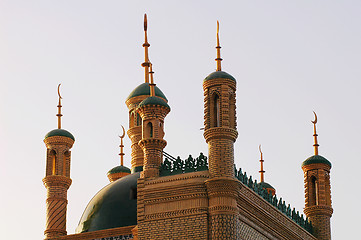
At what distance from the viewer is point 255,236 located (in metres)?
25.5

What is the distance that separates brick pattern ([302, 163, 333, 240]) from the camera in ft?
99.7

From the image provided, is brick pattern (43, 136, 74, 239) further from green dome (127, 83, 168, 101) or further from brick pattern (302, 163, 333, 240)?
brick pattern (302, 163, 333, 240)

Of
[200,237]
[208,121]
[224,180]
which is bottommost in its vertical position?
[200,237]

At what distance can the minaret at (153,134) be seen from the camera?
986 inches

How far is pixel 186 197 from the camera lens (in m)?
24.0

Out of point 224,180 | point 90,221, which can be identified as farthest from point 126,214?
point 224,180

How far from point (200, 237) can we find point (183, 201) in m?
1.15

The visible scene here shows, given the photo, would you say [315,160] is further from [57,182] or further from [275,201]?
[57,182]

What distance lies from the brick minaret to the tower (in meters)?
6.06

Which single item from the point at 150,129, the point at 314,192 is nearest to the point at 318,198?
the point at 314,192

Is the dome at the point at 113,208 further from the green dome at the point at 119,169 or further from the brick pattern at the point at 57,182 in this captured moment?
the green dome at the point at 119,169

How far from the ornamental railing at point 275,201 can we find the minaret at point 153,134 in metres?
2.31

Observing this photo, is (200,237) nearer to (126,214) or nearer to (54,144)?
(126,214)

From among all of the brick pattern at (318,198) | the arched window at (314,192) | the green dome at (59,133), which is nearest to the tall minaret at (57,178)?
the green dome at (59,133)
